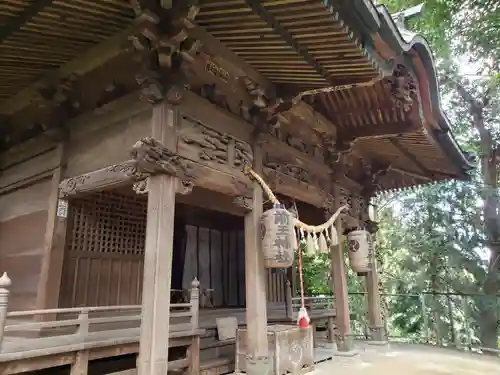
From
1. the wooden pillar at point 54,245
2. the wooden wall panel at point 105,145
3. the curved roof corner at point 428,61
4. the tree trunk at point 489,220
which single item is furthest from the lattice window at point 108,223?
the tree trunk at point 489,220

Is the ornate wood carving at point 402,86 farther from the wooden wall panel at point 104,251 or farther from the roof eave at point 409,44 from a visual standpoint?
the wooden wall panel at point 104,251

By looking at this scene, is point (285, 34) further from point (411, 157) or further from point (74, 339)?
point (411, 157)

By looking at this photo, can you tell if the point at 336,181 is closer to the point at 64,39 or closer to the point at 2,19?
the point at 64,39

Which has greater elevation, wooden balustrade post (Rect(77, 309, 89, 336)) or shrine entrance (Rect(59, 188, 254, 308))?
shrine entrance (Rect(59, 188, 254, 308))

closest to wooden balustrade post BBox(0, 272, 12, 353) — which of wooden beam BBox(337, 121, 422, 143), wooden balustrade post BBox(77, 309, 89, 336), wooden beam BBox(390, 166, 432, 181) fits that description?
wooden balustrade post BBox(77, 309, 89, 336)

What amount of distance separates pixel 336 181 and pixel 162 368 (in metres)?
5.47

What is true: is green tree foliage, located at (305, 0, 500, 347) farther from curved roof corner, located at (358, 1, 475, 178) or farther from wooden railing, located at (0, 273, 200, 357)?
wooden railing, located at (0, 273, 200, 357)

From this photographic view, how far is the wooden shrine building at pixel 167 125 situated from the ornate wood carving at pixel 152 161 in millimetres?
19

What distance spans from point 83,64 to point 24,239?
297 cm

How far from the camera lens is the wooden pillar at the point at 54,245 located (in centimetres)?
526

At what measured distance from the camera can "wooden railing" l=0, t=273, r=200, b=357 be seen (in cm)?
419

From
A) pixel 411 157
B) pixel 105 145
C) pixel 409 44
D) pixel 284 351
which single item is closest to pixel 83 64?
pixel 105 145

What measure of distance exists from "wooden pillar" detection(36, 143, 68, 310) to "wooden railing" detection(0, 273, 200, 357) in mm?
247

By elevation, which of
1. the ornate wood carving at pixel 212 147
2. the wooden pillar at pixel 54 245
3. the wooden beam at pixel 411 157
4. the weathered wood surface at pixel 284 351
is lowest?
the weathered wood surface at pixel 284 351
